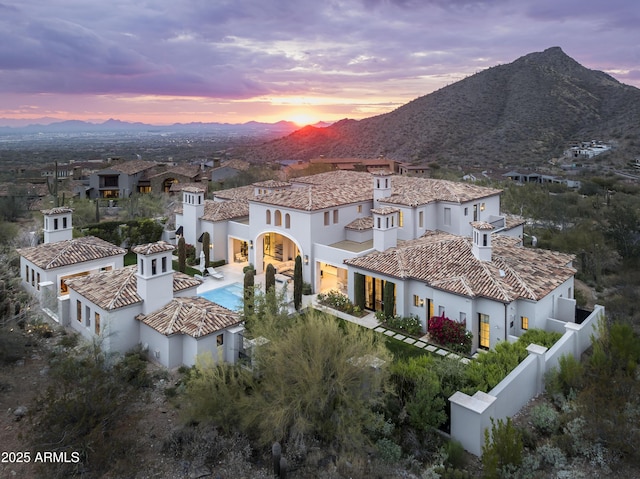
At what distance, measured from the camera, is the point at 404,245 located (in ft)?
85.4

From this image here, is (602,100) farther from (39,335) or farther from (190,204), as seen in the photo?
(39,335)

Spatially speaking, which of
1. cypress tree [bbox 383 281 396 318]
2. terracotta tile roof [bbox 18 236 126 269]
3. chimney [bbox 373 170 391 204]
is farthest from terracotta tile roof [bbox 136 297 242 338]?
chimney [bbox 373 170 391 204]

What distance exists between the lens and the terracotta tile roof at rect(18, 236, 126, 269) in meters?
23.0

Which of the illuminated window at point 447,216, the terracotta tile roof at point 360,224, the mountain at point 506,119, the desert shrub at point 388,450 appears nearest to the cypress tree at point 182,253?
the terracotta tile roof at point 360,224

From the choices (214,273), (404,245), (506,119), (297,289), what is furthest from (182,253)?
(506,119)

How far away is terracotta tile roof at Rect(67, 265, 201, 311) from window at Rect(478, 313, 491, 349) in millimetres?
12533

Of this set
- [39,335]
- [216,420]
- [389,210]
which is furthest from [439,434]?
[39,335]

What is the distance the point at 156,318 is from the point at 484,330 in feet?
44.3

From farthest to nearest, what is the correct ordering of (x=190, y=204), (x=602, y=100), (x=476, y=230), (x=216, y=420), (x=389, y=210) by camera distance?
(x=602, y=100)
(x=190, y=204)
(x=389, y=210)
(x=476, y=230)
(x=216, y=420)

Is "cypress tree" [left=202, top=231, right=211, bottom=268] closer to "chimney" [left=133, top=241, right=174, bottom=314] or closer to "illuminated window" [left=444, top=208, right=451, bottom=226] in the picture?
"chimney" [left=133, top=241, right=174, bottom=314]

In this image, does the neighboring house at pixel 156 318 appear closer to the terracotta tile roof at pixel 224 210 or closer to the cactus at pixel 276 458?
the cactus at pixel 276 458

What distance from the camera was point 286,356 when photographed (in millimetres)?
13430

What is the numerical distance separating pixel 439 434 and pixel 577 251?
26850mm

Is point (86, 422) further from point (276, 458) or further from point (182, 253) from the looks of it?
point (182, 253)
